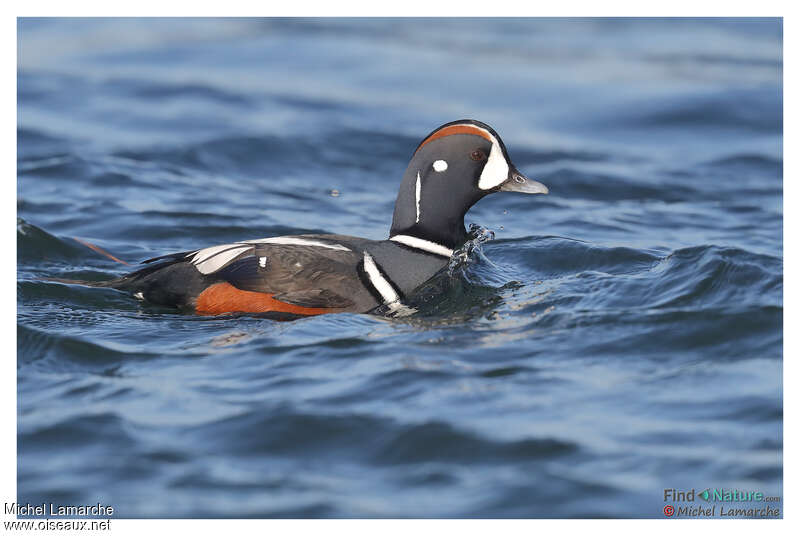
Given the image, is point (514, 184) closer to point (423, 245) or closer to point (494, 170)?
A: point (494, 170)

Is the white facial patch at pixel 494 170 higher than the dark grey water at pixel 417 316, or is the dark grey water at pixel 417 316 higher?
the white facial patch at pixel 494 170

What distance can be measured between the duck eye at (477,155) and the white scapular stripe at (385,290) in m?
1.19

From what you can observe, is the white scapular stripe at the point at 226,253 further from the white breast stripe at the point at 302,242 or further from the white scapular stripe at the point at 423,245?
the white scapular stripe at the point at 423,245

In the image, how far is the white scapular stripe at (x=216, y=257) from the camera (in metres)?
7.90

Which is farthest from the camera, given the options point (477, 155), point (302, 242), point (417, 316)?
point (477, 155)

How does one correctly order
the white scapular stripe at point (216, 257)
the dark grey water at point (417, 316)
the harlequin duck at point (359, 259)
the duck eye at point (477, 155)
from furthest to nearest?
1. the duck eye at point (477, 155)
2. the white scapular stripe at point (216, 257)
3. the harlequin duck at point (359, 259)
4. the dark grey water at point (417, 316)

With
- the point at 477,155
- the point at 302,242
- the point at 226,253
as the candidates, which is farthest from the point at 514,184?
the point at 226,253

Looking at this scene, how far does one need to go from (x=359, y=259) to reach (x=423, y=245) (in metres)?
0.63

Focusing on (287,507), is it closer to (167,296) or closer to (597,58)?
(167,296)

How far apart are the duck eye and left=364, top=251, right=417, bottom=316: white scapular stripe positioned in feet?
3.91

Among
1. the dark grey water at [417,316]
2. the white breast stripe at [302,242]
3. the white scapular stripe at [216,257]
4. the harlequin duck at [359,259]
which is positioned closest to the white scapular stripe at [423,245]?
the harlequin duck at [359,259]

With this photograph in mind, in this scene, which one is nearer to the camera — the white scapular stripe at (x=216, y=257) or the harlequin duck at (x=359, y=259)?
the harlequin duck at (x=359, y=259)

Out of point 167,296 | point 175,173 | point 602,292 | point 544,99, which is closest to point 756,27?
point 544,99

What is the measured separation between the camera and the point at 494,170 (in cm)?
836
